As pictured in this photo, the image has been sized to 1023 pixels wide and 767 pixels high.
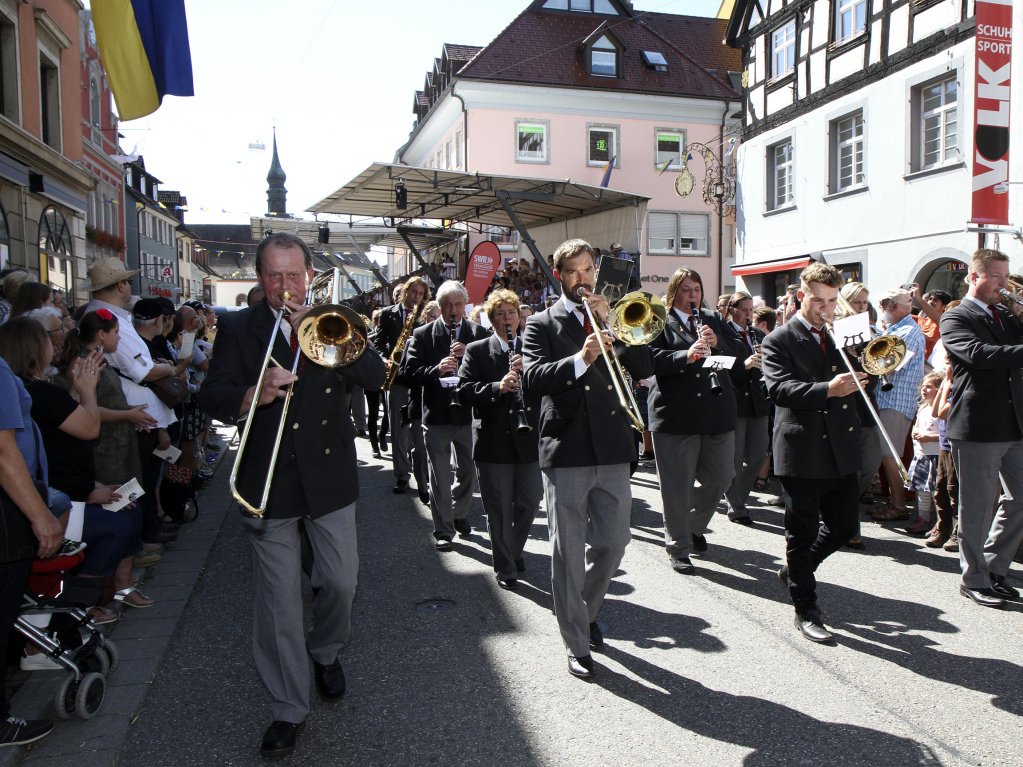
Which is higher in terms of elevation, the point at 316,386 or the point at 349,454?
the point at 316,386

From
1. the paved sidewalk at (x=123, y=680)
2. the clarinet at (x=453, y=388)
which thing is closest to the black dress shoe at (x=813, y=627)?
the clarinet at (x=453, y=388)

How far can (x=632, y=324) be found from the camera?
13.2ft

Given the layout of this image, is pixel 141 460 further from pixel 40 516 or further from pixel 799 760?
pixel 799 760

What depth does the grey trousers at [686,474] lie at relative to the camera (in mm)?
5617

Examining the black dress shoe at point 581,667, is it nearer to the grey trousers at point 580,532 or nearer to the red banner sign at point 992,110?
the grey trousers at point 580,532

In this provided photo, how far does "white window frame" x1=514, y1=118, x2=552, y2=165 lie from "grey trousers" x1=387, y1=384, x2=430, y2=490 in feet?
72.9

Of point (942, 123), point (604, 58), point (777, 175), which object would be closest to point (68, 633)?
point (942, 123)

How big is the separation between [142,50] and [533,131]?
23.9 meters

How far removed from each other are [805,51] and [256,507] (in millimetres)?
18238

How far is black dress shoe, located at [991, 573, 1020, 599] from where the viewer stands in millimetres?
4848

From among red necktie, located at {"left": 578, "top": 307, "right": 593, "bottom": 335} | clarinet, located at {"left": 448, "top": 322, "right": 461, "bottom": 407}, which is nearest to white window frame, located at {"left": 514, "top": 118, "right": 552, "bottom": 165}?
clarinet, located at {"left": 448, "top": 322, "right": 461, "bottom": 407}

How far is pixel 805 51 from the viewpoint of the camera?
1805cm

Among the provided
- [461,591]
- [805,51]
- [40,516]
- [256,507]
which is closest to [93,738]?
[40,516]

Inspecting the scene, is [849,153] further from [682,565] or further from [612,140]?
[612,140]
